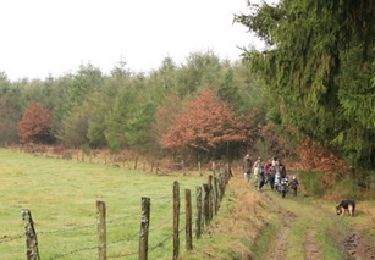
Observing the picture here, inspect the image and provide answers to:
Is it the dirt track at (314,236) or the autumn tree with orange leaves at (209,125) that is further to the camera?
the autumn tree with orange leaves at (209,125)

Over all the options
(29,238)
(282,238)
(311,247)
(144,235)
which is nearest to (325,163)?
(282,238)

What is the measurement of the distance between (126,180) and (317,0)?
35.4 m

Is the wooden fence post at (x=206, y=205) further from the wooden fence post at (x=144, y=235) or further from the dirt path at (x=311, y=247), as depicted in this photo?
the wooden fence post at (x=144, y=235)

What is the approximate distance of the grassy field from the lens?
17172mm

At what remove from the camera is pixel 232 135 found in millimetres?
56875

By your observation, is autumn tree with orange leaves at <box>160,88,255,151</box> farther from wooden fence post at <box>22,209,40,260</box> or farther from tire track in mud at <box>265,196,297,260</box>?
wooden fence post at <box>22,209,40,260</box>

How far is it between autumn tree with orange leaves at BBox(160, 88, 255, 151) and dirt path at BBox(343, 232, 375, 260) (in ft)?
118

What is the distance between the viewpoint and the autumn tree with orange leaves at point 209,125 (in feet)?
187

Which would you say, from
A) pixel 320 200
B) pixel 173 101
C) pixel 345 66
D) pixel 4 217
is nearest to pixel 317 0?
pixel 345 66

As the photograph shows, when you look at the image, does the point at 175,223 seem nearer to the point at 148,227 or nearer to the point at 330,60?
the point at 148,227

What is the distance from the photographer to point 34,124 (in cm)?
9838

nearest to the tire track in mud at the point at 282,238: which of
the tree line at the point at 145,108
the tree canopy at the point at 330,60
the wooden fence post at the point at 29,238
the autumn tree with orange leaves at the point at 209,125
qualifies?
the tree canopy at the point at 330,60

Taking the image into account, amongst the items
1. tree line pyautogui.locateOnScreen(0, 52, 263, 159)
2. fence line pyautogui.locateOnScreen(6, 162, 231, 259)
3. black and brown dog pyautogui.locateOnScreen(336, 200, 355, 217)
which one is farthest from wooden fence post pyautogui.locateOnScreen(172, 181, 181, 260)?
tree line pyautogui.locateOnScreen(0, 52, 263, 159)

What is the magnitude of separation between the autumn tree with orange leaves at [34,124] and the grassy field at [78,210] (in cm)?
4619
